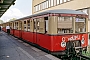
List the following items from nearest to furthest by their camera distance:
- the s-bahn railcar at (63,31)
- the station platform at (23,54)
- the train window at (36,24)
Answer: the station platform at (23,54)
the s-bahn railcar at (63,31)
the train window at (36,24)

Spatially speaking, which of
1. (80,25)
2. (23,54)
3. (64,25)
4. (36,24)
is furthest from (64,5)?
(23,54)

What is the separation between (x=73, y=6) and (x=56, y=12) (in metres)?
18.6

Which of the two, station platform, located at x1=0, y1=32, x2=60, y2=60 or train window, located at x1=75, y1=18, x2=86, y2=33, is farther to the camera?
train window, located at x1=75, y1=18, x2=86, y2=33

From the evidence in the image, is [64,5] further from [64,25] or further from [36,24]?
[64,25]

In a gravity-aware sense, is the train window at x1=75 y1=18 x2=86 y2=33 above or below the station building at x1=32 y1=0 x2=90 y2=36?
below

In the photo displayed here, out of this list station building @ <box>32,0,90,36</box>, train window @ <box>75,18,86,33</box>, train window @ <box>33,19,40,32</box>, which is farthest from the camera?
station building @ <box>32,0,90,36</box>

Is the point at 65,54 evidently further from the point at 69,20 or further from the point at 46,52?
the point at 69,20

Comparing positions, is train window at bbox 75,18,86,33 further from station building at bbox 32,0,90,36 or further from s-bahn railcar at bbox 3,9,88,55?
station building at bbox 32,0,90,36

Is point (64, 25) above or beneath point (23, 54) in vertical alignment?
above

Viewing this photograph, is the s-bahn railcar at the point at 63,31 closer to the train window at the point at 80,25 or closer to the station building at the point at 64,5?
the train window at the point at 80,25

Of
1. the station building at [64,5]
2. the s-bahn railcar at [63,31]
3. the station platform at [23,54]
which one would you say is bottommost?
the station platform at [23,54]

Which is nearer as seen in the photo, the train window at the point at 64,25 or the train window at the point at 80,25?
the train window at the point at 64,25

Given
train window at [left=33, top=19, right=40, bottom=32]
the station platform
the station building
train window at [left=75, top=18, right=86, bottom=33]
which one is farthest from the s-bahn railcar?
the station building

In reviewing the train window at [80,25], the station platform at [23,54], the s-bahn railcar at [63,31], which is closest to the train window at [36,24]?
the s-bahn railcar at [63,31]
